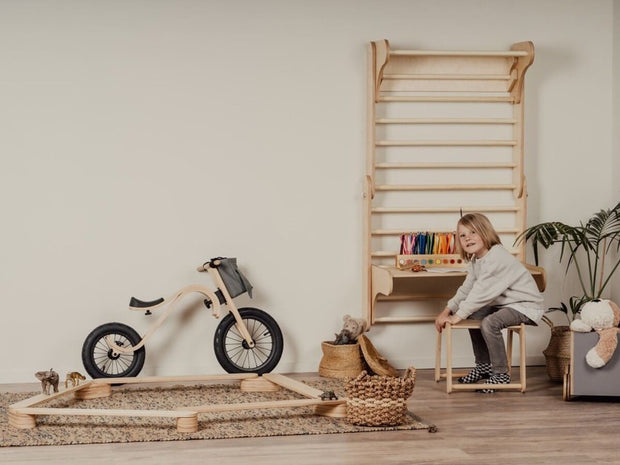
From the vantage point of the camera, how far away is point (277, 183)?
554cm

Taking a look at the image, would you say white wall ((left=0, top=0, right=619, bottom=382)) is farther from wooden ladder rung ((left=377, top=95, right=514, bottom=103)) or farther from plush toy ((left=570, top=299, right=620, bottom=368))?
plush toy ((left=570, top=299, right=620, bottom=368))

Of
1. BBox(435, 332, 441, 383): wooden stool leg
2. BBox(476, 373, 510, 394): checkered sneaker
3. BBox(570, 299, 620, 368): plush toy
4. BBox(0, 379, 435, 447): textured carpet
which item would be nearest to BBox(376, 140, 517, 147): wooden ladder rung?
BBox(435, 332, 441, 383): wooden stool leg

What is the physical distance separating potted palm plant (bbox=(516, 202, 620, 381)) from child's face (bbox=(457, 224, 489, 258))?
51 cm

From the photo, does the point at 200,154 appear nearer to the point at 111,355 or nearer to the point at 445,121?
the point at 111,355

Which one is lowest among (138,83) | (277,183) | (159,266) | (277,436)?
(277,436)

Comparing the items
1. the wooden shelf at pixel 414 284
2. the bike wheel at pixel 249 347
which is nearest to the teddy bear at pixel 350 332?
the wooden shelf at pixel 414 284

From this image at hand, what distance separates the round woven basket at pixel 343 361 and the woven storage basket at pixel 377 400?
1.29 m

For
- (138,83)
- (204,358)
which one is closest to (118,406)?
(204,358)

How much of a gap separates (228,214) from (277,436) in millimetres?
1950

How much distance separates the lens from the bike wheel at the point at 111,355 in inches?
199

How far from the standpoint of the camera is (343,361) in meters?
5.29

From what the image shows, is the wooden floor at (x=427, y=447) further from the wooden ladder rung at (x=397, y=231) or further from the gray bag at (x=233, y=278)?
the wooden ladder rung at (x=397, y=231)

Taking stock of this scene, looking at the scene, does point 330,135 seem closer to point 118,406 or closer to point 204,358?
point 204,358

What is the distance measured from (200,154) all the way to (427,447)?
8.24ft
